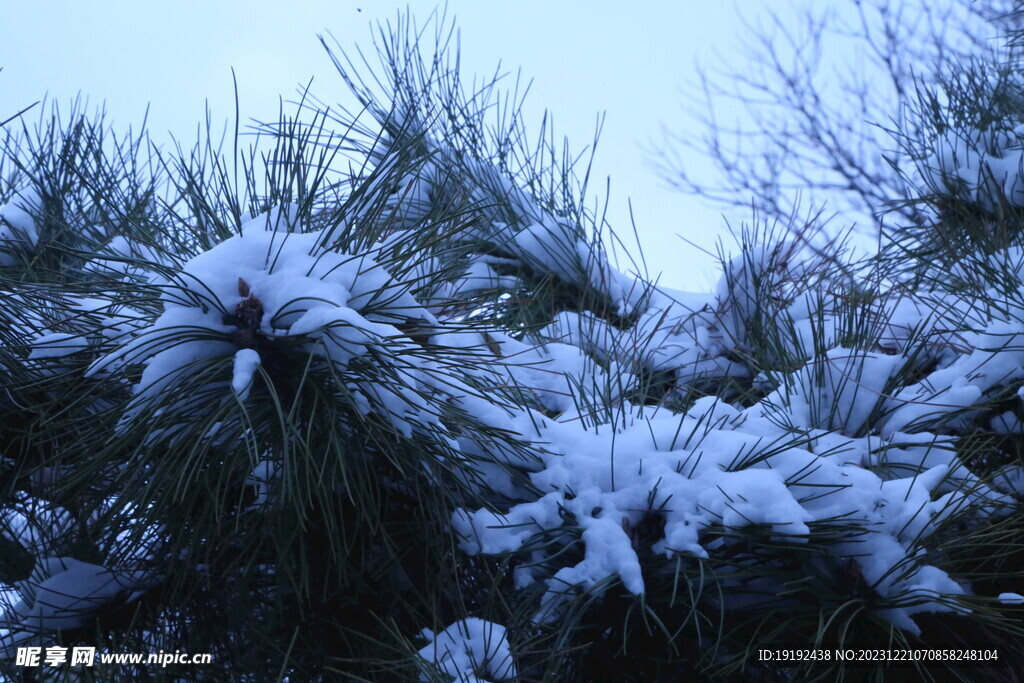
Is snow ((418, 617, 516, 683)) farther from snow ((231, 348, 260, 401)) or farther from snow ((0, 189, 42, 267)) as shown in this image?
snow ((0, 189, 42, 267))

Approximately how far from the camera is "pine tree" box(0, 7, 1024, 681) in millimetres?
1004

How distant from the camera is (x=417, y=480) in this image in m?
1.09

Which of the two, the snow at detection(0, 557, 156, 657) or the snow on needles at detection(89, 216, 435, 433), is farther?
the snow at detection(0, 557, 156, 657)

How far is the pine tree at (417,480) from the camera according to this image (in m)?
1.00

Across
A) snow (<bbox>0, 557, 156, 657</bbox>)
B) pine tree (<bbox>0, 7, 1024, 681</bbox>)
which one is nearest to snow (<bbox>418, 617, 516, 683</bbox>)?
pine tree (<bbox>0, 7, 1024, 681</bbox>)

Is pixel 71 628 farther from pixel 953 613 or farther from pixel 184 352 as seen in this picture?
pixel 953 613

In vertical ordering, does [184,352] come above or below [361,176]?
below

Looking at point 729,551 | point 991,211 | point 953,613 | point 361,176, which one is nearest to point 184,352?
point 361,176

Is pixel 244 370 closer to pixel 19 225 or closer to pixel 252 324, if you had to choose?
pixel 252 324

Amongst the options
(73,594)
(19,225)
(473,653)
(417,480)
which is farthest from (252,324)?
(19,225)

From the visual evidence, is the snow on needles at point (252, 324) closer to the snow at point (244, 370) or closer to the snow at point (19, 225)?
the snow at point (244, 370)

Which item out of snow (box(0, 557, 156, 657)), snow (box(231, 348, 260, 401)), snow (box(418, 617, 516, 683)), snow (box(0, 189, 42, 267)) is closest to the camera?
snow (box(231, 348, 260, 401))

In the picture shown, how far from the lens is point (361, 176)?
1197 millimetres

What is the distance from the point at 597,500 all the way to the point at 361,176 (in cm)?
51
